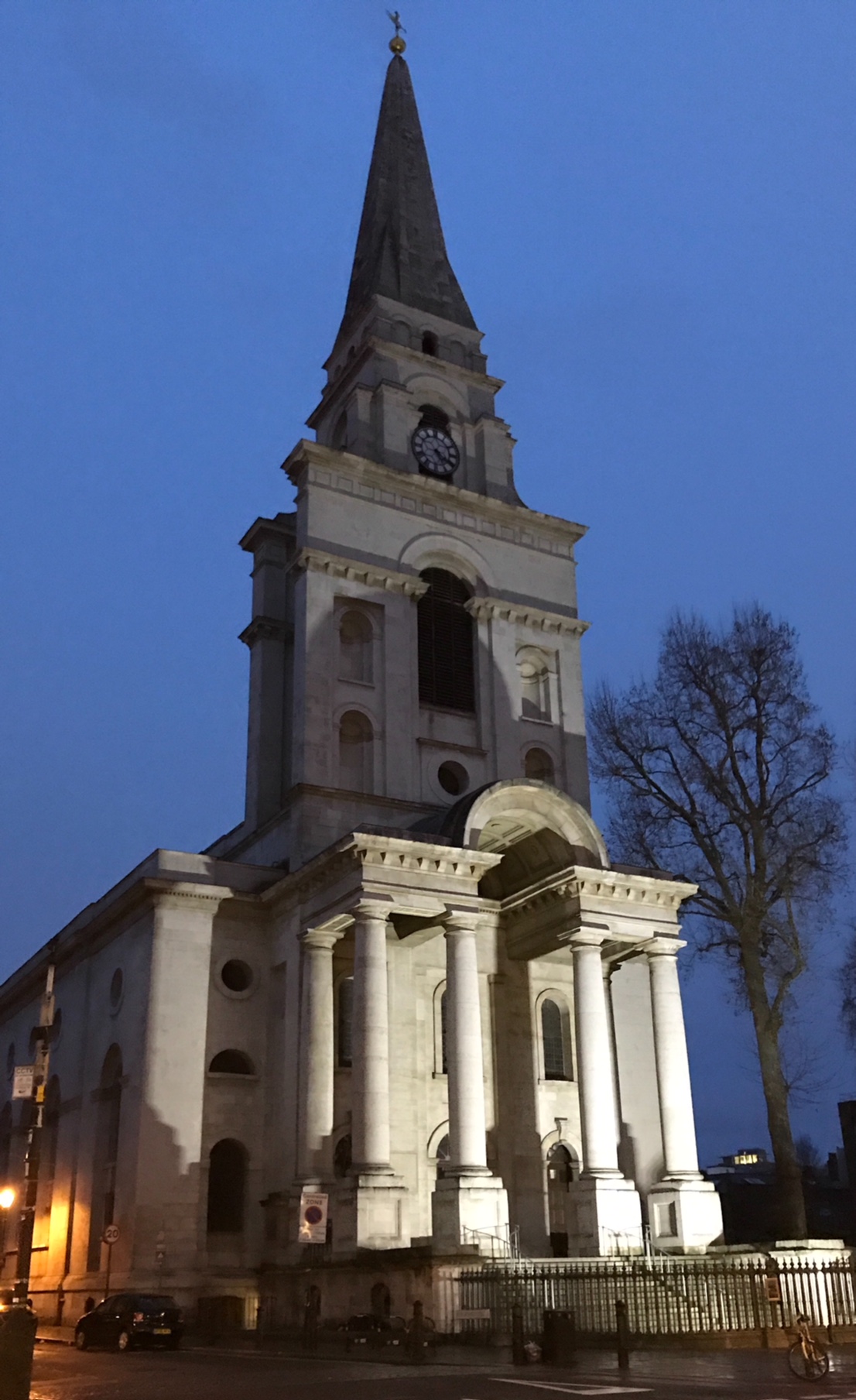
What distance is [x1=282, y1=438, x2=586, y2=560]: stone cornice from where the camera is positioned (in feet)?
137

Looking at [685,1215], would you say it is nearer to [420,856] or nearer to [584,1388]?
[420,856]

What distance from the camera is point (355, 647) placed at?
136 feet

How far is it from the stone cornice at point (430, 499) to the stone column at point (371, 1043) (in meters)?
16.2

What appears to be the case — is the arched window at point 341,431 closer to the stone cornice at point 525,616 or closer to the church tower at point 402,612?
the church tower at point 402,612

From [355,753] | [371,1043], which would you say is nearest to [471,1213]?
[371,1043]

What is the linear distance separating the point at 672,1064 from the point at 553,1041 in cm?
500

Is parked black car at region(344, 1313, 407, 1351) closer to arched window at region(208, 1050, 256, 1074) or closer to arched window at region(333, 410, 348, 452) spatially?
arched window at region(208, 1050, 256, 1074)

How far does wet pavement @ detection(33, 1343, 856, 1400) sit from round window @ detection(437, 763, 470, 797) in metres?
20.0

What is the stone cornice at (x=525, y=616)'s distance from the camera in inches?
1693

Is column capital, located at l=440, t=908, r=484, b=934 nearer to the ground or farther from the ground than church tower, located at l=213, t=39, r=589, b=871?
nearer to the ground

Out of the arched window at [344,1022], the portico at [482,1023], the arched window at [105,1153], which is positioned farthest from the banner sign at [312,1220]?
the arched window at [105,1153]

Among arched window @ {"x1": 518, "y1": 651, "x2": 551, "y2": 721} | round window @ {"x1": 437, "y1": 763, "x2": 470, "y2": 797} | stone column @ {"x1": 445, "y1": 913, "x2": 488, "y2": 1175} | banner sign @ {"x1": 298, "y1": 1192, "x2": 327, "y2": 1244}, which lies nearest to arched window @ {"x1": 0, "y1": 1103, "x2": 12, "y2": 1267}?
round window @ {"x1": 437, "y1": 763, "x2": 470, "y2": 797}

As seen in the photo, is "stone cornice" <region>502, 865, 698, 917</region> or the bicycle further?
"stone cornice" <region>502, 865, 698, 917</region>

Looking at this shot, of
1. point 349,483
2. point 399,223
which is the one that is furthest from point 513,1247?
point 399,223
